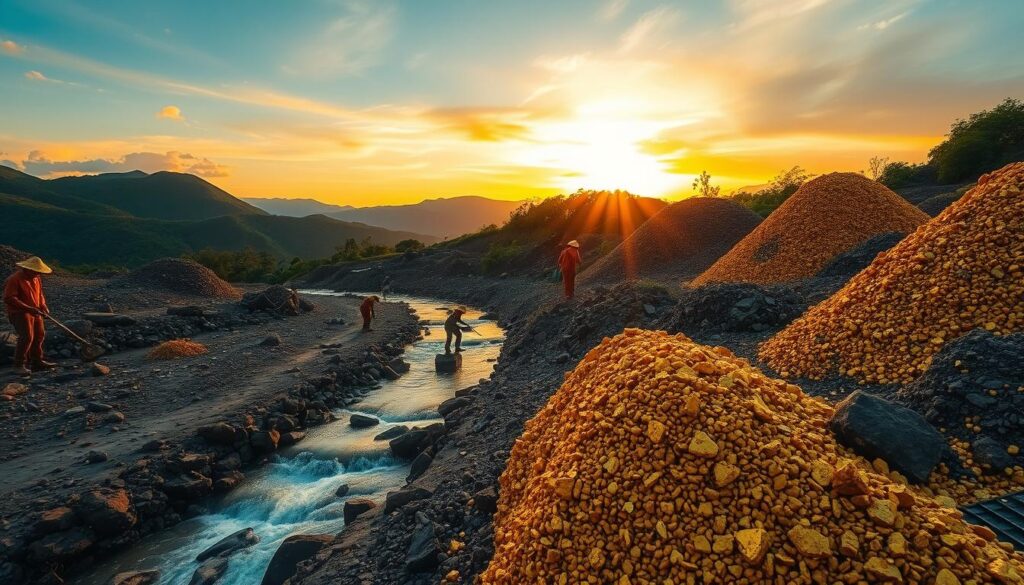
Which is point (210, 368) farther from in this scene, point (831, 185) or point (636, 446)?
point (831, 185)

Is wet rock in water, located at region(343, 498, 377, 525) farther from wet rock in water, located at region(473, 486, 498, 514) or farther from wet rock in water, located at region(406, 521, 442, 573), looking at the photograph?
wet rock in water, located at region(473, 486, 498, 514)

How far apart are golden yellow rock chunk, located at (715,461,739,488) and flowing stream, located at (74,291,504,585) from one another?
17.4 feet

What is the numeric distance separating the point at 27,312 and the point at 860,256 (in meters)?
19.5

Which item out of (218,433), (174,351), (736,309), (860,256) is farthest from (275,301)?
(860,256)

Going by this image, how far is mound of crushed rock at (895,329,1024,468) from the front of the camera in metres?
3.98

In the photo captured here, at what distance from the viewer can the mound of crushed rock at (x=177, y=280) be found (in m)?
21.2

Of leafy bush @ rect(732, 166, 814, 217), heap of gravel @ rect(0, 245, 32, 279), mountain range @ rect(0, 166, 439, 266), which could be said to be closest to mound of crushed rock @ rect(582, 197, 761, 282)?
leafy bush @ rect(732, 166, 814, 217)

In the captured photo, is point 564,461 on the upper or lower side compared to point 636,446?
lower

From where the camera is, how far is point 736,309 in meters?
9.02

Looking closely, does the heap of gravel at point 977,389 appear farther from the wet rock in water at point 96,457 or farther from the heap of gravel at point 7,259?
the heap of gravel at point 7,259

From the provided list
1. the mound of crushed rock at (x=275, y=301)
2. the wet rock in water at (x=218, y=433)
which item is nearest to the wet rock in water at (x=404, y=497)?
the wet rock in water at (x=218, y=433)

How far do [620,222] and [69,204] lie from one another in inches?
4526

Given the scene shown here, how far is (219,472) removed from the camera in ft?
25.1

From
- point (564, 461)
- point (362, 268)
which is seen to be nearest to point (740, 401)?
point (564, 461)
